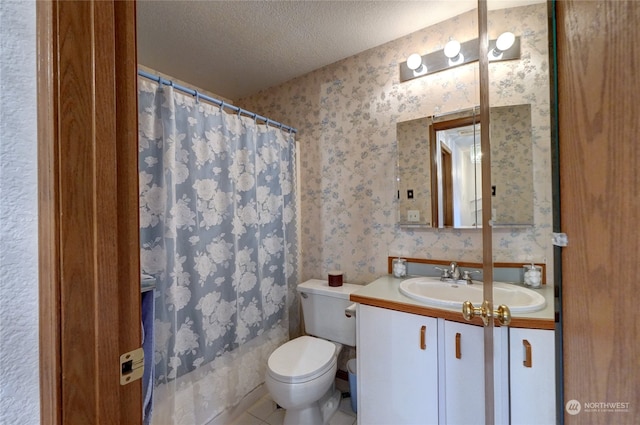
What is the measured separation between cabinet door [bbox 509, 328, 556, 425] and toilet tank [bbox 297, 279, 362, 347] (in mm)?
890

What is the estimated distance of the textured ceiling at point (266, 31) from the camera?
4.61ft

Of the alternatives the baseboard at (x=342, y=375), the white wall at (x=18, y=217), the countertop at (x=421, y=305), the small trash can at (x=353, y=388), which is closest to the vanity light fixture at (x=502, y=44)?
the countertop at (x=421, y=305)

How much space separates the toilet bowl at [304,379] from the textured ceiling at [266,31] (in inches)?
79.3

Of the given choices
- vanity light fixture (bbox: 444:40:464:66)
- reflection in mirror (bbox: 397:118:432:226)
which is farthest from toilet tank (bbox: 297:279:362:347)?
vanity light fixture (bbox: 444:40:464:66)

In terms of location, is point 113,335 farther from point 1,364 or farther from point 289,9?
point 289,9

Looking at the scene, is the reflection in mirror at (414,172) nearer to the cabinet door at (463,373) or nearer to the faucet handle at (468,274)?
the faucet handle at (468,274)

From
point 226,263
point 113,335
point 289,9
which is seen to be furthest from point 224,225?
point 289,9

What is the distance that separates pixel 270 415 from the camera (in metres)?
1.62

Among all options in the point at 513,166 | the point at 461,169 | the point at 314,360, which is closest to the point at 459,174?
the point at 461,169

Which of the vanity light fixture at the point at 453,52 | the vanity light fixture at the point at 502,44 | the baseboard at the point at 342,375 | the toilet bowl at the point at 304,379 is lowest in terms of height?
the baseboard at the point at 342,375

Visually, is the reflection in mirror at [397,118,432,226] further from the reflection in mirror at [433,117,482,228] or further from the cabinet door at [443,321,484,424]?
the cabinet door at [443,321,484,424]

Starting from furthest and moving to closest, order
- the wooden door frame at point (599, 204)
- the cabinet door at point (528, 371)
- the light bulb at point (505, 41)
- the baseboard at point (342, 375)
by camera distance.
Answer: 1. the baseboard at point (342, 375)
2. the light bulb at point (505, 41)
3. the cabinet door at point (528, 371)
4. the wooden door frame at point (599, 204)

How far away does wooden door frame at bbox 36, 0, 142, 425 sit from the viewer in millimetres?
366

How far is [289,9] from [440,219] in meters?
1.52
